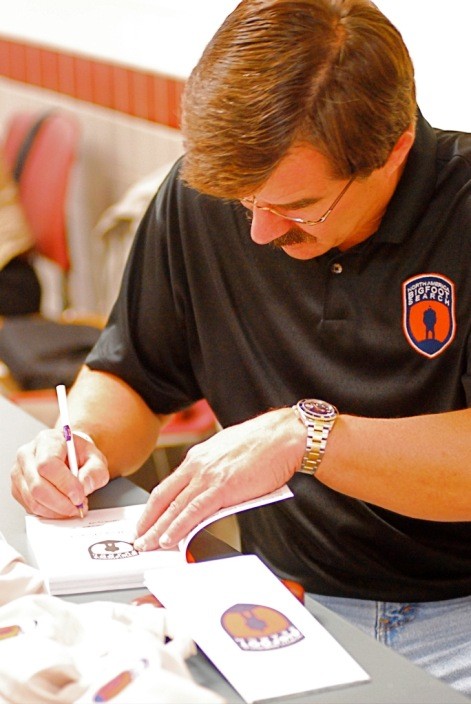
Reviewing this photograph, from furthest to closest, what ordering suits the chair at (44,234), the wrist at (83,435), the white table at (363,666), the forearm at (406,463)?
the chair at (44,234)
the wrist at (83,435)
the forearm at (406,463)
the white table at (363,666)

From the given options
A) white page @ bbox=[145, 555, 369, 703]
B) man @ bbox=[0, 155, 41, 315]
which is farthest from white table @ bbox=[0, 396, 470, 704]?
man @ bbox=[0, 155, 41, 315]

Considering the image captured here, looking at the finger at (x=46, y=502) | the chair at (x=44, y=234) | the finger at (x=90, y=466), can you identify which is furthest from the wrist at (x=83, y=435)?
the chair at (x=44, y=234)

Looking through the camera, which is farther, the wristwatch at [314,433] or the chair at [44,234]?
the chair at [44,234]

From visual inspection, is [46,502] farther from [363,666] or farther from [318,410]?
[363,666]

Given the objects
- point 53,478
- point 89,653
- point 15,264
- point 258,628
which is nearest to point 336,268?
point 53,478

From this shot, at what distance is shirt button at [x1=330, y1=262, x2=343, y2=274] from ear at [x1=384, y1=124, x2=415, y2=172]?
0.19 m

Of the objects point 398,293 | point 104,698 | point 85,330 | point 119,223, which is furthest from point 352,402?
point 119,223

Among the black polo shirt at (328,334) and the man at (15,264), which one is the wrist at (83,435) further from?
the man at (15,264)

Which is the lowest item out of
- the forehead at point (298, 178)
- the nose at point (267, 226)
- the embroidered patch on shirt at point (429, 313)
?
the embroidered patch on shirt at point (429, 313)

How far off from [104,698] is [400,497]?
72 centimetres

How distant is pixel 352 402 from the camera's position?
1.87 meters

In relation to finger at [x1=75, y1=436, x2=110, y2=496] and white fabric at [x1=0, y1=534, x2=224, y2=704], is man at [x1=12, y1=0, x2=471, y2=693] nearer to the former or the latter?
finger at [x1=75, y1=436, x2=110, y2=496]

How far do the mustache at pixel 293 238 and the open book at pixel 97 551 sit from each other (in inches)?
17.4

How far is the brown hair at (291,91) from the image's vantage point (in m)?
1.56
